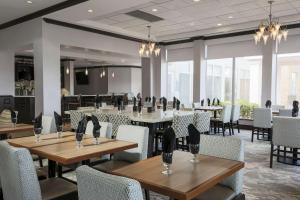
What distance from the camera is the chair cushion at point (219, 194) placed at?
82.6 inches

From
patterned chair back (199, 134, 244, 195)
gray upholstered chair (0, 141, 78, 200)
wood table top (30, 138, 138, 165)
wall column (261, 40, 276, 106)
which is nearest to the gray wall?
wall column (261, 40, 276, 106)

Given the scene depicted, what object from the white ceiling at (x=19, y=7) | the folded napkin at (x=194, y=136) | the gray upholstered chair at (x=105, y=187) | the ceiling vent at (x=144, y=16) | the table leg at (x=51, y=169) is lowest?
the table leg at (x=51, y=169)

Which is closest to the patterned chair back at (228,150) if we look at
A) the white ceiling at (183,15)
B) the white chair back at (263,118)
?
the white ceiling at (183,15)

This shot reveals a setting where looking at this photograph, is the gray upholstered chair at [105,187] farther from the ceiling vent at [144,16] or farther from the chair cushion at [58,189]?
the ceiling vent at [144,16]

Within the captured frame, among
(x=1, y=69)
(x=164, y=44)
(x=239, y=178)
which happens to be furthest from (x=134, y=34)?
(x=239, y=178)

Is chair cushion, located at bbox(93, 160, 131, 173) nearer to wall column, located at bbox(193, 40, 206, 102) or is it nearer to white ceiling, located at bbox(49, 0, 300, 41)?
white ceiling, located at bbox(49, 0, 300, 41)

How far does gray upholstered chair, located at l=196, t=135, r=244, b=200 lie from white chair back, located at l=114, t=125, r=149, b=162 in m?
0.71

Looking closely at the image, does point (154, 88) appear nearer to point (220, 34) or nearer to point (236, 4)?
point (220, 34)

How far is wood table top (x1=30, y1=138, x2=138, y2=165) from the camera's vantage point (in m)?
2.31

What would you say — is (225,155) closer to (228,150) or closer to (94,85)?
(228,150)

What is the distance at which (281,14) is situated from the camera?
696 centimetres

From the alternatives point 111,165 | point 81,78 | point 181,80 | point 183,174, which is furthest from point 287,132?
point 81,78

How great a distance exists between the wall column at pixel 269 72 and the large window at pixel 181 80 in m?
3.05

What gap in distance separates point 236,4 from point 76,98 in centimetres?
806
